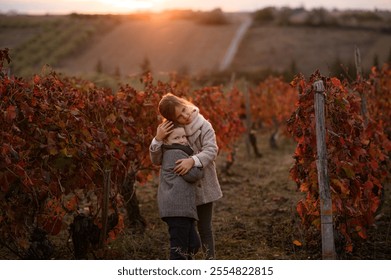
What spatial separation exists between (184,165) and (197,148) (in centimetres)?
27

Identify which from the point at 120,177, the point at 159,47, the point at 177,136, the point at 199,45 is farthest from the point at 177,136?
the point at 199,45

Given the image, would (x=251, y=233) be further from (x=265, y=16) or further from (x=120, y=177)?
(x=265, y=16)

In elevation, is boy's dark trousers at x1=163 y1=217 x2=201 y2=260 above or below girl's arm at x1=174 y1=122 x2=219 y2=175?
below

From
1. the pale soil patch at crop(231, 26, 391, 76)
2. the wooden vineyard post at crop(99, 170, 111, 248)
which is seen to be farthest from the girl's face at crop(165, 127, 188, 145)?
the pale soil patch at crop(231, 26, 391, 76)

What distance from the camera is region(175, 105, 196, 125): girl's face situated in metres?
3.58

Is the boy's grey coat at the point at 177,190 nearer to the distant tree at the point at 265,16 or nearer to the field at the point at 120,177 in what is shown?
the field at the point at 120,177

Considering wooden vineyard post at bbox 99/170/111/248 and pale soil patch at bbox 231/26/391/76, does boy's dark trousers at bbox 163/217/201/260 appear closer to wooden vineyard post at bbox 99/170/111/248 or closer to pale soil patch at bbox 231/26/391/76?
wooden vineyard post at bbox 99/170/111/248

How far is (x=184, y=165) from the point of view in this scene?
352 cm

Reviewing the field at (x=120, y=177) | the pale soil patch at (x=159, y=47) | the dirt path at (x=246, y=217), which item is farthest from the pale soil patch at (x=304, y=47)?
the dirt path at (x=246, y=217)

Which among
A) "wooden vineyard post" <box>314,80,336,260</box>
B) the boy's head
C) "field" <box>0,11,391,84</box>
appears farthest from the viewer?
"field" <box>0,11,391,84</box>

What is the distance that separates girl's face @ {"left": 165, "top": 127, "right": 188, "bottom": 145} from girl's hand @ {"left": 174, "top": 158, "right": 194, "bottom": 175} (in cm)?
17

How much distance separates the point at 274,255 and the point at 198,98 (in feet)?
10.9

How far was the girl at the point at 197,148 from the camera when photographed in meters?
3.57

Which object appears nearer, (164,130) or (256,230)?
(164,130)
